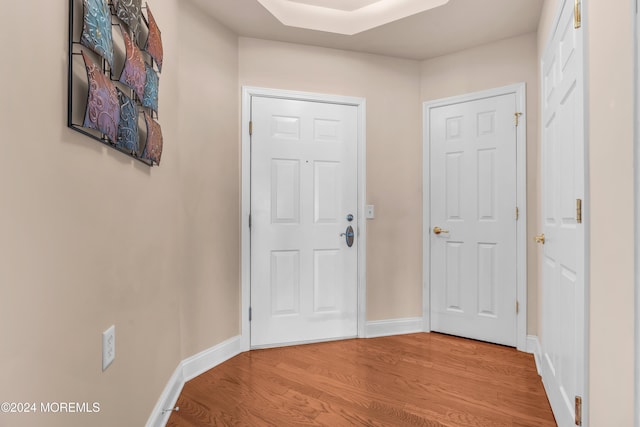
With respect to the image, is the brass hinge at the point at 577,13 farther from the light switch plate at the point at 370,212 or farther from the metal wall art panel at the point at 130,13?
the light switch plate at the point at 370,212

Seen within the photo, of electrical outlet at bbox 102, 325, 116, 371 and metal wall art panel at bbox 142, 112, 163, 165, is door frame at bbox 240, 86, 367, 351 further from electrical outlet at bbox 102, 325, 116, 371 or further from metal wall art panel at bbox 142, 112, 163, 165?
electrical outlet at bbox 102, 325, 116, 371

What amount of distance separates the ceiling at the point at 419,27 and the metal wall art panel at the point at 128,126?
1.34m

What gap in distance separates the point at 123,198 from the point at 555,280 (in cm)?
198

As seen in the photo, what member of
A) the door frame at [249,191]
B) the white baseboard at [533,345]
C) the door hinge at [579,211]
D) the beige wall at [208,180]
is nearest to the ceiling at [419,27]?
the beige wall at [208,180]

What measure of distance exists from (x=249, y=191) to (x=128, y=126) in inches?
57.3

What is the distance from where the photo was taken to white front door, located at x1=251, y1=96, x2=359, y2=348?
2846 millimetres

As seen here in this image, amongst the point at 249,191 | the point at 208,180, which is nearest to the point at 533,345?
the point at 249,191

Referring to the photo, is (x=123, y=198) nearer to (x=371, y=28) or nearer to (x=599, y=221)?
(x=599, y=221)

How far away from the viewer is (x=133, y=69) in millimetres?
1399

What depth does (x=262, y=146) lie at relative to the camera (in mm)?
2846

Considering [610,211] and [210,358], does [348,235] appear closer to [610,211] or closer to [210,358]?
[210,358]

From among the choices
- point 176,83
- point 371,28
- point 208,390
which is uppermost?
point 371,28

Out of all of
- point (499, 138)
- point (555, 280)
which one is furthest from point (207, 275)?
point (499, 138)

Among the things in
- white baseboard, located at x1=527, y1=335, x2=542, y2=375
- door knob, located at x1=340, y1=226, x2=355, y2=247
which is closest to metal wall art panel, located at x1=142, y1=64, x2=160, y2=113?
door knob, located at x1=340, y1=226, x2=355, y2=247
